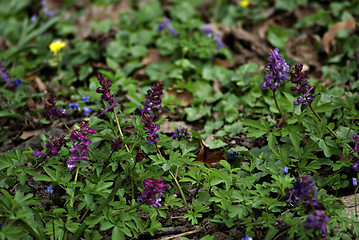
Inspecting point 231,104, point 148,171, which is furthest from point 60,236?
point 231,104

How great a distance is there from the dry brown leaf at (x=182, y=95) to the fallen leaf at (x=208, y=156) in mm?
757

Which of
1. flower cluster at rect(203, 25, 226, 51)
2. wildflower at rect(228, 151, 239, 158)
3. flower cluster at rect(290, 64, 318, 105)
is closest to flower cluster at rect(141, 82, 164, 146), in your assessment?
wildflower at rect(228, 151, 239, 158)

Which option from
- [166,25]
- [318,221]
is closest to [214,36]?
[166,25]

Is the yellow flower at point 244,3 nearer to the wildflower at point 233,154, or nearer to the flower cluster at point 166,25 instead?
the flower cluster at point 166,25

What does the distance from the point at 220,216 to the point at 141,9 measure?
3.17 meters

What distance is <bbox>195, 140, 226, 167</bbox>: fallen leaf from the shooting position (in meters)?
2.68

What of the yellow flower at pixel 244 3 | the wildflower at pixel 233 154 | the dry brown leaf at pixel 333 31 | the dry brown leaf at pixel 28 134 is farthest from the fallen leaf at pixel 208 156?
the yellow flower at pixel 244 3

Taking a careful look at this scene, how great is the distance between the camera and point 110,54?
155 inches

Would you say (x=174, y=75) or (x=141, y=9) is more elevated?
(x=141, y=9)

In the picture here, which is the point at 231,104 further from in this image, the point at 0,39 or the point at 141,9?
the point at 0,39

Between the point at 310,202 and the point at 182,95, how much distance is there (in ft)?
6.04

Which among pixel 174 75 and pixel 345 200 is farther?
pixel 174 75

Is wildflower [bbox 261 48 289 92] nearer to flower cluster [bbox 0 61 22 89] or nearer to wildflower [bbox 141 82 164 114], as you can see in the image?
wildflower [bbox 141 82 164 114]

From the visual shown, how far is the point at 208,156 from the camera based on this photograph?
273cm
